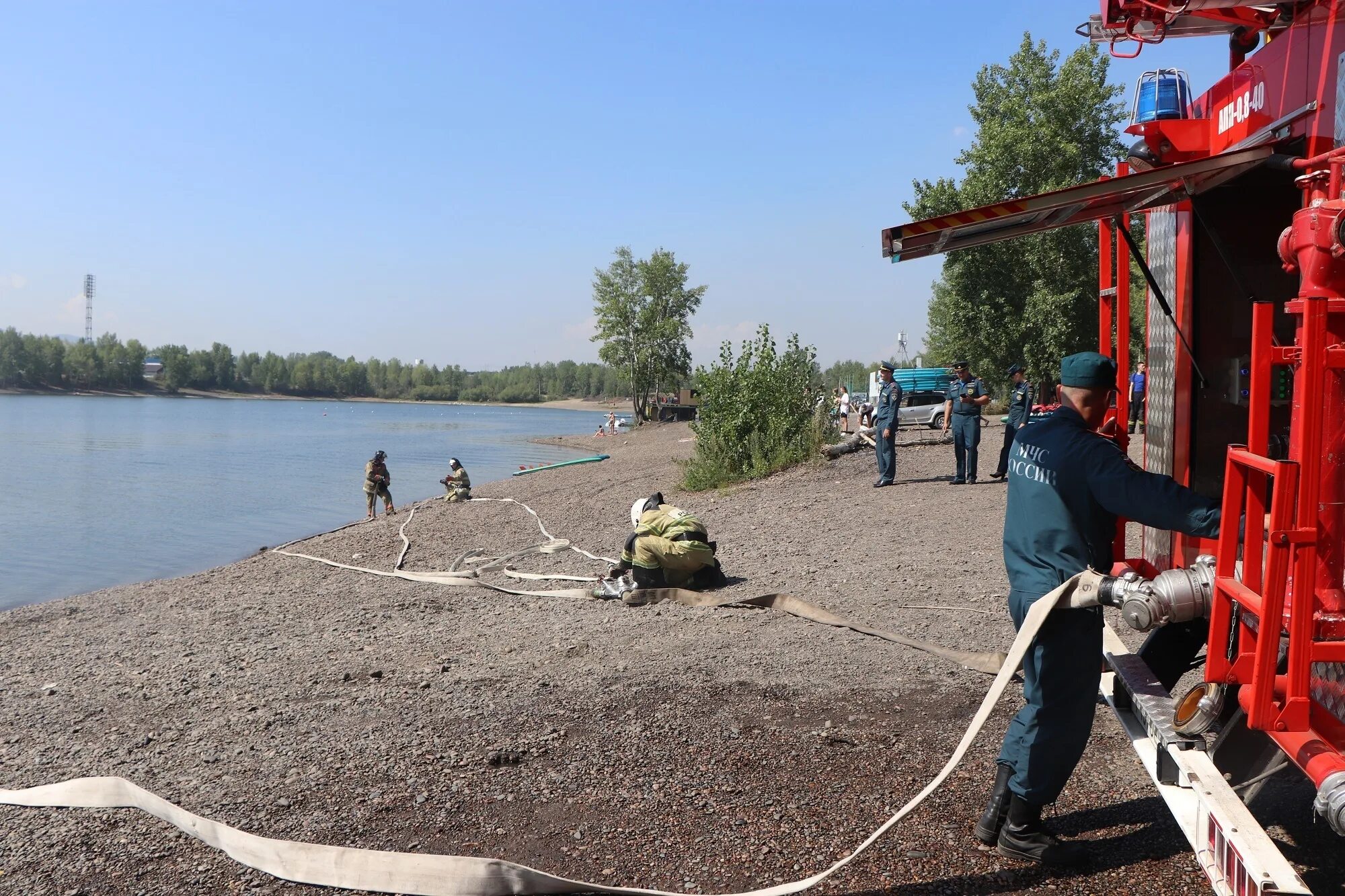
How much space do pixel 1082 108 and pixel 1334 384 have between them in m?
35.7

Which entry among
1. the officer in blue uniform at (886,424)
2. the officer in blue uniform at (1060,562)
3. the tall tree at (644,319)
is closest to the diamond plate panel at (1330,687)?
the officer in blue uniform at (1060,562)

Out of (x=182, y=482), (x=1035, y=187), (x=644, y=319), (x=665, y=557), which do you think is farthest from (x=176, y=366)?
(x=665, y=557)

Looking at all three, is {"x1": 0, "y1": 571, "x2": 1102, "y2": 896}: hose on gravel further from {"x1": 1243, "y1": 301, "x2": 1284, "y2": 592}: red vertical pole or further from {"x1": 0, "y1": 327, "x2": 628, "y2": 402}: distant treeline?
{"x1": 0, "y1": 327, "x2": 628, "y2": 402}: distant treeline

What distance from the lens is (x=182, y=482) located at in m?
34.9

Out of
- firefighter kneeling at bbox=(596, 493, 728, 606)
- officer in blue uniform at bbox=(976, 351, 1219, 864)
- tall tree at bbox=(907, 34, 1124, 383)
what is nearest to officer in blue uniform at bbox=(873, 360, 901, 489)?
firefighter kneeling at bbox=(596, 493, 728, 606)

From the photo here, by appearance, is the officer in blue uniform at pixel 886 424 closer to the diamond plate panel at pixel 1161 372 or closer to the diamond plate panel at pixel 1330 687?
the diamond plate panel at pixel 1161 372

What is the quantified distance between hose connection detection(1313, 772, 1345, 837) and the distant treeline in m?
99.9

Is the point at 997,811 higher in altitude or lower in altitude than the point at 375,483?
higher

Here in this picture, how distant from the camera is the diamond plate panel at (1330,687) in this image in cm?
284

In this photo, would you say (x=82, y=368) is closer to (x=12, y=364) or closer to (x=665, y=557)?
(x=12, y=364)

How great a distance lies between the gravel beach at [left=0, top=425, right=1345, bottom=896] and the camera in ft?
12.5

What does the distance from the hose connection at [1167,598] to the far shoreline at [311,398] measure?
12178cm

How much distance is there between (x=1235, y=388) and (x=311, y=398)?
601 feet

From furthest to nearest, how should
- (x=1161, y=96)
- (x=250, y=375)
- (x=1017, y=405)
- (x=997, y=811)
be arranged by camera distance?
(x=250, y=375), (x=1017, y=405), (x=1161, y=96), (x=997, y=811)
